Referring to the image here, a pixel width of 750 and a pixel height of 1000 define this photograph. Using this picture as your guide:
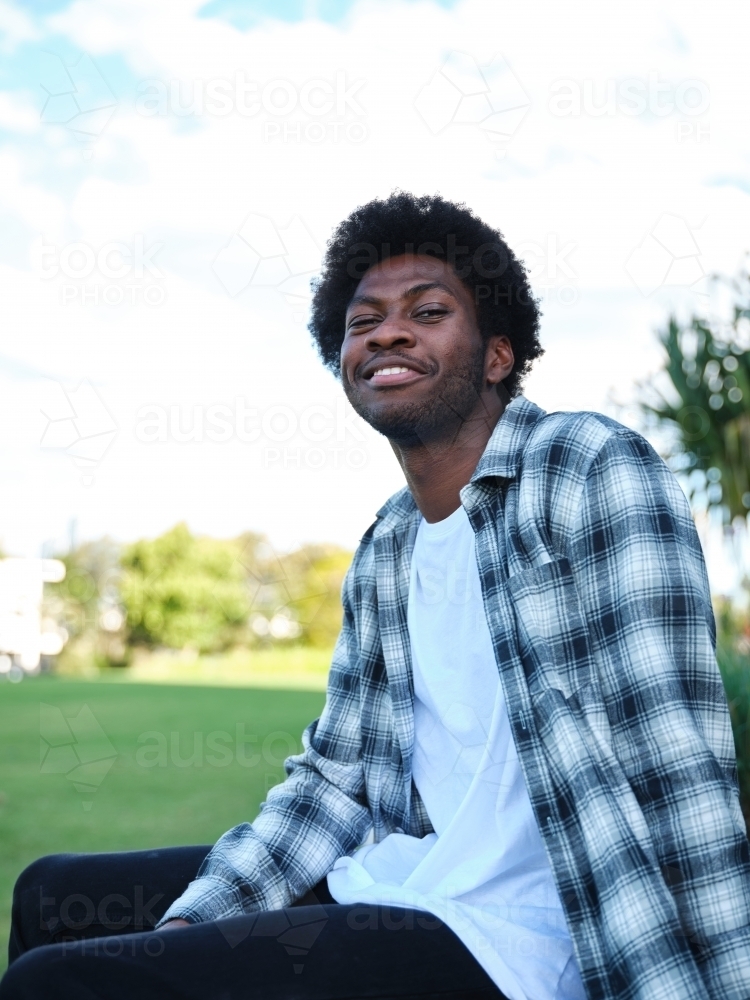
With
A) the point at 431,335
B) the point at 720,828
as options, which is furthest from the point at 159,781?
the point at 720,828

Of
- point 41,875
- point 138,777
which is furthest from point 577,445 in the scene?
point 138,777

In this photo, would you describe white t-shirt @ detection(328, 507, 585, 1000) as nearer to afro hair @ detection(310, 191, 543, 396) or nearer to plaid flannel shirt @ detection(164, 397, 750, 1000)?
plaid flannel shirt @ detection(164, 397, 750, 1000)

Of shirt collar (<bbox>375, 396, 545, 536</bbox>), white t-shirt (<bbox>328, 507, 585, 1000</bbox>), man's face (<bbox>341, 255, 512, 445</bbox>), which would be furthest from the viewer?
man's face (<bbox>341, 255, 512, 445</bbox>)

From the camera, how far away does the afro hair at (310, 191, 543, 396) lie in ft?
7.36

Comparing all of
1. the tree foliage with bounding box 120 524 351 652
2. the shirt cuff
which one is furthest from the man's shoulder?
the tree foliage with bounding box 120 524 351 652

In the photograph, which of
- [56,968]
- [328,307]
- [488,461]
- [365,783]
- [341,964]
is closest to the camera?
[56,968]

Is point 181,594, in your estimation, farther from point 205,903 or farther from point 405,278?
point 205,903

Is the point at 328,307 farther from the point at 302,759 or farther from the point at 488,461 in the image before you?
the point at 302,759

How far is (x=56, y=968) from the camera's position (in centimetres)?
121

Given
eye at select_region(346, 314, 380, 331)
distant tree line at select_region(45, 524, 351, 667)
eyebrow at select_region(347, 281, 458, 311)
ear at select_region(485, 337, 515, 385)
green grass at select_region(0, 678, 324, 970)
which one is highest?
eyebrow at select_region(347, 281, 458, 311)

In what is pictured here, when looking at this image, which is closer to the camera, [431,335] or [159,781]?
[431,335]

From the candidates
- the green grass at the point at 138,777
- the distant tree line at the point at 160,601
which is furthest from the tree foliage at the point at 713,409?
the distant tree line at the point at 160,601

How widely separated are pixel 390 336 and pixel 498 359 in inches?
13.4

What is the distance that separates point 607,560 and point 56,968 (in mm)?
967
